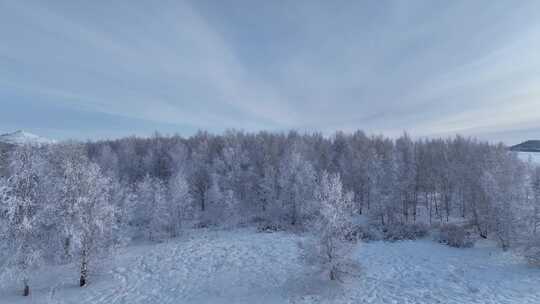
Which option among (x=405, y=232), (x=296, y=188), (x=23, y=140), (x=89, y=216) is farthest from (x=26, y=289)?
(x=405, y=232)

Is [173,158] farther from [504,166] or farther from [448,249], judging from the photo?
[504,166]

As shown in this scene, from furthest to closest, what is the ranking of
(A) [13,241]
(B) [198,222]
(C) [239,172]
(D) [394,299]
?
1. (C) [239,172]
2. (B) [198,222]
3. (A) [13,241]
4. (D) [394,299]

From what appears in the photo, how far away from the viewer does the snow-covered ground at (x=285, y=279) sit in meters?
16.8

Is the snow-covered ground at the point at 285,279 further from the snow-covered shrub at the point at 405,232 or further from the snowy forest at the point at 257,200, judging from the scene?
the snow-covered shrub at the point at 405,232

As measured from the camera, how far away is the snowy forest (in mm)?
17984

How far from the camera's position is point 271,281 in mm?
19406

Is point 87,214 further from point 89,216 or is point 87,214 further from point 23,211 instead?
point 23,211

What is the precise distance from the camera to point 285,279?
19594mm

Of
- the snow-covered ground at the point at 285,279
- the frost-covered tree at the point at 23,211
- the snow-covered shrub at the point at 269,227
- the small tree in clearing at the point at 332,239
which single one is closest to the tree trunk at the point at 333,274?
the small tree in clearing at the point at 332,239

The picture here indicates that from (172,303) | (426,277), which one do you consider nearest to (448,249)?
(426,277)

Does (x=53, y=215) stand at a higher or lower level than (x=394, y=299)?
higher

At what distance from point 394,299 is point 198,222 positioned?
29.8 m

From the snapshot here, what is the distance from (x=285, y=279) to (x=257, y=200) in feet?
93.5

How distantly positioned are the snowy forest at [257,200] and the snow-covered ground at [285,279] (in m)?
1.36
